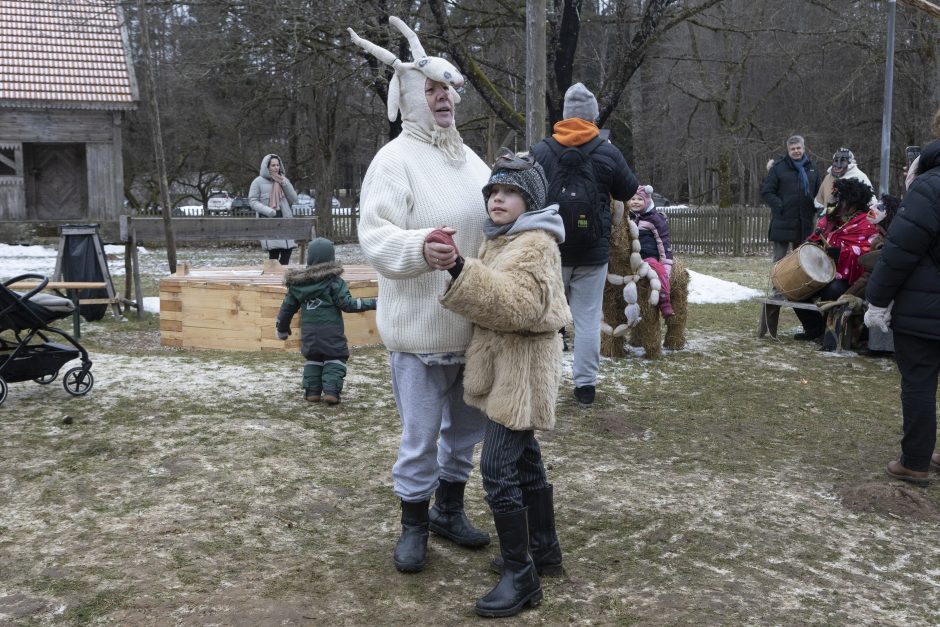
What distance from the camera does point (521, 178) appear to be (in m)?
3.37

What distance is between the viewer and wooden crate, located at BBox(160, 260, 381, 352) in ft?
28.0

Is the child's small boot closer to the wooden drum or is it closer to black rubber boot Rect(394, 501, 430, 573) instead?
the wooden drum

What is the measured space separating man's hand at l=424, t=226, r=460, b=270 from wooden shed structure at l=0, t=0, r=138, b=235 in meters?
17.1

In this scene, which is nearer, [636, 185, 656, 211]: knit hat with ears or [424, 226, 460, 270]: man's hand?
[424, 226, 460, 270]: man's hand

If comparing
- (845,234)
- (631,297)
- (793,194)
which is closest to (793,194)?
(793,194)

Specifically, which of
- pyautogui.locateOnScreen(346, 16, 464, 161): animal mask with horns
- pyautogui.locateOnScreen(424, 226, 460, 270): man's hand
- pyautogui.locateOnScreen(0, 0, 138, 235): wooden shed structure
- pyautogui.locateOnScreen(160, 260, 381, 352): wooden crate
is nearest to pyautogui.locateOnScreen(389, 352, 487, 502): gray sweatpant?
pyautogui.locateOnScreen(424, 226, 460, 270): man's hand

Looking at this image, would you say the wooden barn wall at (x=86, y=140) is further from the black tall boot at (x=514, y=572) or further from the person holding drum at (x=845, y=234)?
the black tall boot at (x=514, y=572)

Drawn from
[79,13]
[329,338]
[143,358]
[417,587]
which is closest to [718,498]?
[417,587]

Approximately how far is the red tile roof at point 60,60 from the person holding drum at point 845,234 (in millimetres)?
14800

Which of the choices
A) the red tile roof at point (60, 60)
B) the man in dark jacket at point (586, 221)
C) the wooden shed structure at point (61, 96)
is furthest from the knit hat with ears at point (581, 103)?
the red tile roof at point (60, 60)

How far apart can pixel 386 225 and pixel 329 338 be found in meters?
3.13

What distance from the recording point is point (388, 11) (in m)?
11.3

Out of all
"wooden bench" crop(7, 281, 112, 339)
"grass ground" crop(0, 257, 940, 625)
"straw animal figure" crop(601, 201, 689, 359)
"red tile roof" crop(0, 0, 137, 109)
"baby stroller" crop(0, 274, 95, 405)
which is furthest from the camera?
"red tile roof" crop(0, 0, 137, 109)

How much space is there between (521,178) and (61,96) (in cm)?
1776
